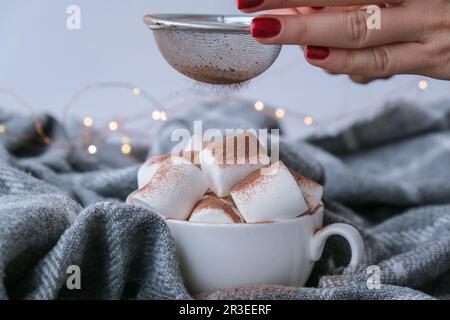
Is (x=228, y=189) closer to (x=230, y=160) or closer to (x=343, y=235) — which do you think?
(x=230, y=160)

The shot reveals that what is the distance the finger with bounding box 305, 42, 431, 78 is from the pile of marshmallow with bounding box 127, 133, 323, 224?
0.51 feet

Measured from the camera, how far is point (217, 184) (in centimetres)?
78

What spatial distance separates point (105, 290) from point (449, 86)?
53.2 inches

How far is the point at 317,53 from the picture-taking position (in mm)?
896

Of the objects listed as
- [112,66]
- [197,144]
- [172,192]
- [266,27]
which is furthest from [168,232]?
[112,66]

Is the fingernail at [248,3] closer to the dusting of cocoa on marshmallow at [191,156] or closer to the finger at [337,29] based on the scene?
the finger at [337,29]

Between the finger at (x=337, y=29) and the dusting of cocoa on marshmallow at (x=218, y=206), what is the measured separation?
0.65 feet

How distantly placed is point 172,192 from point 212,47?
23cm

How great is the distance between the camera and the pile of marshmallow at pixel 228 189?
2.46 feet

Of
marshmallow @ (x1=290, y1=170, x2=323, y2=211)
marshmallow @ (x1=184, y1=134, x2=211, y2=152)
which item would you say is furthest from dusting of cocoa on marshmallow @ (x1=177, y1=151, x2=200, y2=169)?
marshmallow @ (x1=290, y1=170, x2=323, y2=211)

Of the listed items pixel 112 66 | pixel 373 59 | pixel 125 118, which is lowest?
pixel 125 118

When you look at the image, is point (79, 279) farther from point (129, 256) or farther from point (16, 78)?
point (16, 78)

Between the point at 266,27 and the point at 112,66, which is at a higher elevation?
the point at 266,27

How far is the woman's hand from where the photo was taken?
0.84 m
